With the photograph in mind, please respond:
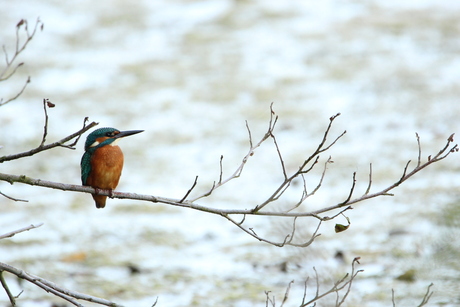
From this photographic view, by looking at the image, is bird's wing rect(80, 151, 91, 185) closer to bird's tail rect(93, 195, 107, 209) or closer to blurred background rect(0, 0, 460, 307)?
bird's tail rect(93, 195, 107, 209)

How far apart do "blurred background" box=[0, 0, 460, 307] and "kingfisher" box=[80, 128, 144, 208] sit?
1.07 metres

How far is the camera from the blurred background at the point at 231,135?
504 cm

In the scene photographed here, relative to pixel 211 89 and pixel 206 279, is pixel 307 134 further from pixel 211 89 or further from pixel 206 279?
pixel 206 279

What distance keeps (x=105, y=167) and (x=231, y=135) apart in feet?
15.8

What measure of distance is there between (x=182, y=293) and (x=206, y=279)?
11.1 inches

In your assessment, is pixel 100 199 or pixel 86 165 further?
pixel 100 199

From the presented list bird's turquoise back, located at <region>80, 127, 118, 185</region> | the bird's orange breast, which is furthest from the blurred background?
bird's turquoise back, located at <region>80, 127, 118, 185</region>

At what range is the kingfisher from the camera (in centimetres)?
340

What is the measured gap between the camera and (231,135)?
8.16 meters

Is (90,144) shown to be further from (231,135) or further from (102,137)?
(231,135)

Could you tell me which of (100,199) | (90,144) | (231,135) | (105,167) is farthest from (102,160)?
(231,135)

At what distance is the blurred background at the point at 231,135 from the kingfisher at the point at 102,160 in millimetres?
1071

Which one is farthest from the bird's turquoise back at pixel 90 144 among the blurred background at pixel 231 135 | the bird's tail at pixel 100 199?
the blurred background at pixel 231 135

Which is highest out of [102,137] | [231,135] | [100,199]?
[102,137]
